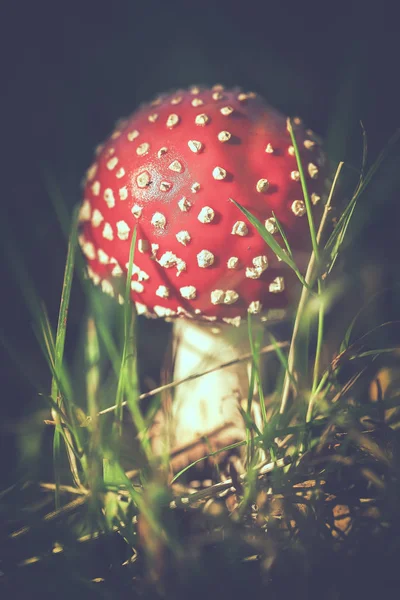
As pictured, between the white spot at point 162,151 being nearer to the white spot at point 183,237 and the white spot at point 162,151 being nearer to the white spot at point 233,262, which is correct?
the white spot at point 183,237

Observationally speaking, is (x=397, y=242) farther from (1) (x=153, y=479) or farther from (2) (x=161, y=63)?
(1) (x=153, y=479)

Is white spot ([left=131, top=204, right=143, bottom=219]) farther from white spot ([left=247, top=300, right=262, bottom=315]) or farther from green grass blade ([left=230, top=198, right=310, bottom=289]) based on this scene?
white spot ([left=247, top=300, right=262, bottom=315])

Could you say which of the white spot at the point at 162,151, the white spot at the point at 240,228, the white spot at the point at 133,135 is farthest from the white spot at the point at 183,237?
the white spot at the point at 133,135

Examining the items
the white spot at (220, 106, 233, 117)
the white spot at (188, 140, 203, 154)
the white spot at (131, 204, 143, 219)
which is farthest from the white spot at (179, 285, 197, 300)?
the white spot at (220, 106, 233, 117)

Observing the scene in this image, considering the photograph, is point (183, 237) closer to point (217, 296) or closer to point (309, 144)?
point (217, 296)

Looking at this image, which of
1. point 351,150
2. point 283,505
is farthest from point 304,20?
point 283,505

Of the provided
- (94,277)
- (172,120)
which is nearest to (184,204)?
(172,120)

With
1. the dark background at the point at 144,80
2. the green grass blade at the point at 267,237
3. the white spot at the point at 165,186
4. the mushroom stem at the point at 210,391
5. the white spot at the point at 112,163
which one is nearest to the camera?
the green grass blade at the point at 267,237
